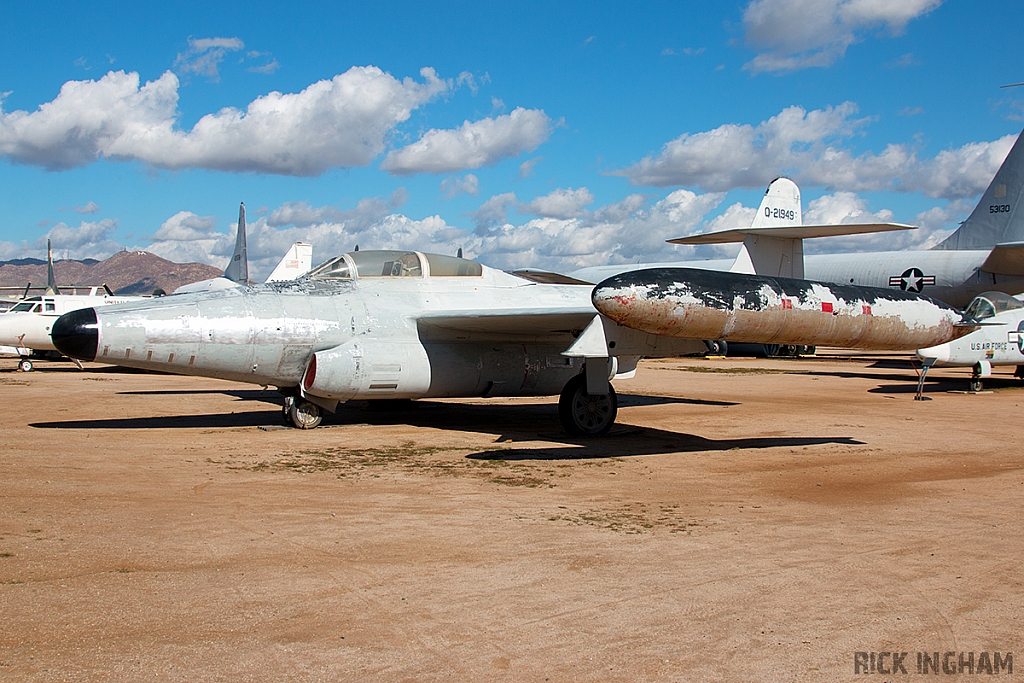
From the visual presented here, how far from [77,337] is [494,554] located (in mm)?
6266

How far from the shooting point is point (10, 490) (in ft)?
22.8

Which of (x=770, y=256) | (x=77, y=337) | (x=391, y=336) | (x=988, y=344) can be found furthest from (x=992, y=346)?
(x=77, y=337)

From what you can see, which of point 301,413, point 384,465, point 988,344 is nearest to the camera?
point 384,465

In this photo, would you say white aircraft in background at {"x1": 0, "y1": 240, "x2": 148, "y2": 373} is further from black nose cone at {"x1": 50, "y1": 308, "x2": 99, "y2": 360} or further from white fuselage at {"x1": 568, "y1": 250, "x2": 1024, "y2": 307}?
white fuselage at {"x1": 568, "y1": 250, "x2": 1024, "y2": 307}

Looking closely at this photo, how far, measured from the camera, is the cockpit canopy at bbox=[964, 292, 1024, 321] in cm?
2037

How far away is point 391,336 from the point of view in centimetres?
1080

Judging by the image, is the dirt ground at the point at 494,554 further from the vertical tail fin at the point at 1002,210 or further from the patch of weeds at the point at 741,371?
the vertical tail fin at the point at 1002,210

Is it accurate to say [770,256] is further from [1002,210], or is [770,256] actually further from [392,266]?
[1002,210]

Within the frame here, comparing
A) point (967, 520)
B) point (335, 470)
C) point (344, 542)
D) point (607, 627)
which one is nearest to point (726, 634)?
point (607, 627)

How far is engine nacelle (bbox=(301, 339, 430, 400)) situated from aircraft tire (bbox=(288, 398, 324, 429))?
0.93 m

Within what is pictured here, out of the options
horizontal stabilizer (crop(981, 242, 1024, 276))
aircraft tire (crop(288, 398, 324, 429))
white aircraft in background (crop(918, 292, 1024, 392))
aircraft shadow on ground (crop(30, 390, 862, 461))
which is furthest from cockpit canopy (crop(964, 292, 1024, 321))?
aircraft tire (crop(288, 398, 324, 429))

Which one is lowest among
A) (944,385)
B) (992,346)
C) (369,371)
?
(944,385)

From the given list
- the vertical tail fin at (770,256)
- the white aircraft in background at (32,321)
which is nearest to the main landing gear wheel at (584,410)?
the vertical tail fin at (770,256)

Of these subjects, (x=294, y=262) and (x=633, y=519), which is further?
(x=294, y=262)
